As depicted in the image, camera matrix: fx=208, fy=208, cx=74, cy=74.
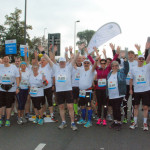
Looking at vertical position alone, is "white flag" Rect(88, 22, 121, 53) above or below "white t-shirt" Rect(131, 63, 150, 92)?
above

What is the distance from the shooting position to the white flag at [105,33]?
25.5 ft

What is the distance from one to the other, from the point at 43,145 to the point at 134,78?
10.0ft

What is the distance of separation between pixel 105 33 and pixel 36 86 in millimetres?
3670

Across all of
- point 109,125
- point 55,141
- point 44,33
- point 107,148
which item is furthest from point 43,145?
point 44,33

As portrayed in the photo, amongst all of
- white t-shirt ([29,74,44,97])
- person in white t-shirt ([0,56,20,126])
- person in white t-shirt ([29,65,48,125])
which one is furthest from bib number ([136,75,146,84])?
person in white t-shirt ([0,56,20,126])

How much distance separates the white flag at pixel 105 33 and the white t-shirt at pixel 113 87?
2611mm

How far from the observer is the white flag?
7.76 meters

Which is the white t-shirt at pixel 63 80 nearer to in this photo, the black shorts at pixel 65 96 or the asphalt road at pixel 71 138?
the black shorts at pixel 65 96

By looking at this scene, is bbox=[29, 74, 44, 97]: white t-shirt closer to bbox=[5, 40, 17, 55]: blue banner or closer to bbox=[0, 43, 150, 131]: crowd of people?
bbox=[0, 43, 150, 131]: crowd of people

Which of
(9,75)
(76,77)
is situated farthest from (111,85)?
(9,75)

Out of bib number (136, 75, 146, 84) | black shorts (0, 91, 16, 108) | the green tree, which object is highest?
the green tree

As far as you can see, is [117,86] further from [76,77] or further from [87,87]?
[76,77]

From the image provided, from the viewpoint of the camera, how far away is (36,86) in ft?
20.3

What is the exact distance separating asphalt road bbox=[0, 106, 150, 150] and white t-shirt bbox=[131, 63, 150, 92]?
3.71 feet
